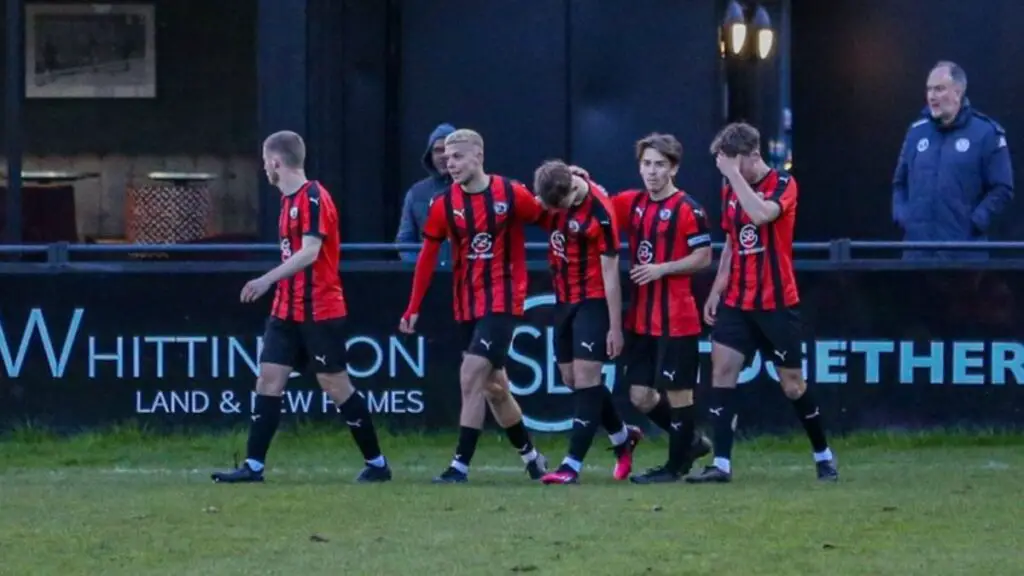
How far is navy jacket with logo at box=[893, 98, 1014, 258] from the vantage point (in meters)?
13.0

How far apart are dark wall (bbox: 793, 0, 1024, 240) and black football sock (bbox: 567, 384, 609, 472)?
6.15 m

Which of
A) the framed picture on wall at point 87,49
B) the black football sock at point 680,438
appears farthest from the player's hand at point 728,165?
the framed picture on wall at point 87,49

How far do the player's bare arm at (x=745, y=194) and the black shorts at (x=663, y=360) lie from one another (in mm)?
732

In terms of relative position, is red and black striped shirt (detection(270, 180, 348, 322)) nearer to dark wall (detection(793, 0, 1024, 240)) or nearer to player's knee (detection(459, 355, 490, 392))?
player's knee (detection(459, 355, 490, 392))

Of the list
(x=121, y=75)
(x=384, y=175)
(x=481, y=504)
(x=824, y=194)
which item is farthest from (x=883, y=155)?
(x=481, y=504)

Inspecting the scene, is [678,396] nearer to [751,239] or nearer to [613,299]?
[613,299]

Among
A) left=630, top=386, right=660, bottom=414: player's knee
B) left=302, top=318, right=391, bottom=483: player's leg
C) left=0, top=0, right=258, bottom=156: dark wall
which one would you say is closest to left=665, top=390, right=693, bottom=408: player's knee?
left=630, top=386, right=660, bottom=414: player's knee

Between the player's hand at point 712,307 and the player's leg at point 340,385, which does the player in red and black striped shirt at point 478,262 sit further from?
the player's hand at point 712,307

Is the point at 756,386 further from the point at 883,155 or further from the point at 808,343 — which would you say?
the point at 883,155

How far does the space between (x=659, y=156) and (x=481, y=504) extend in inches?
79.5

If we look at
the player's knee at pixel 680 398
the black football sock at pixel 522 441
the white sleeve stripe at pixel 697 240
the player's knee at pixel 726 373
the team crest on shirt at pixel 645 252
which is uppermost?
the white sleeve stripe at pixel 697 240

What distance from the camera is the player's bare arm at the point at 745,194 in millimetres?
10289

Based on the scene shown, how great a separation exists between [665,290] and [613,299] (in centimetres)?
36

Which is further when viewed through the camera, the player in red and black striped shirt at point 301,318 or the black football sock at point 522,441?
the black football sock at point 522,441
